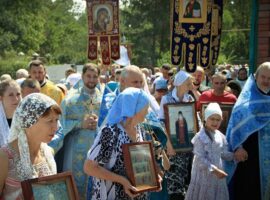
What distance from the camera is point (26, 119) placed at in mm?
2875

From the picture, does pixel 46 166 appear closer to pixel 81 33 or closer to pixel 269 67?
pixel 269 67

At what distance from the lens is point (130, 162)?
3.32m

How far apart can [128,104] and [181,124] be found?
8.92 feet

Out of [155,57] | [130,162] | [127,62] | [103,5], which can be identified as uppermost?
[103,5]

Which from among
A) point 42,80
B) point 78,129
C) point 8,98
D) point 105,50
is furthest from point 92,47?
point 8,98

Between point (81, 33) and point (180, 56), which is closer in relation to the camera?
point (180, 56)

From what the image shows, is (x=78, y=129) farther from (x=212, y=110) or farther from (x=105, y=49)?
(x=105, y=49)

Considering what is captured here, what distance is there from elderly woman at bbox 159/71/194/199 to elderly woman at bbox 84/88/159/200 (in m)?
2.99

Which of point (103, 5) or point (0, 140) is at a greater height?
point (103, 5)

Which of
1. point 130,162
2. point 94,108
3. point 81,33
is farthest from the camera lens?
point 81,33

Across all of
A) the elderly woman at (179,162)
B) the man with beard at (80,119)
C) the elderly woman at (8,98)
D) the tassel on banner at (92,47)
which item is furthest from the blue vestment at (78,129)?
the tassel on banner at (92,47)

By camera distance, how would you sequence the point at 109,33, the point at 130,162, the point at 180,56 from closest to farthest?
the point at 130,162, the point at 180,56, the point at 109,33

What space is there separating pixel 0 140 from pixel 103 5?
6536mm

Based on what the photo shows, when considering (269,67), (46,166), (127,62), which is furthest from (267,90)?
(127,62)
